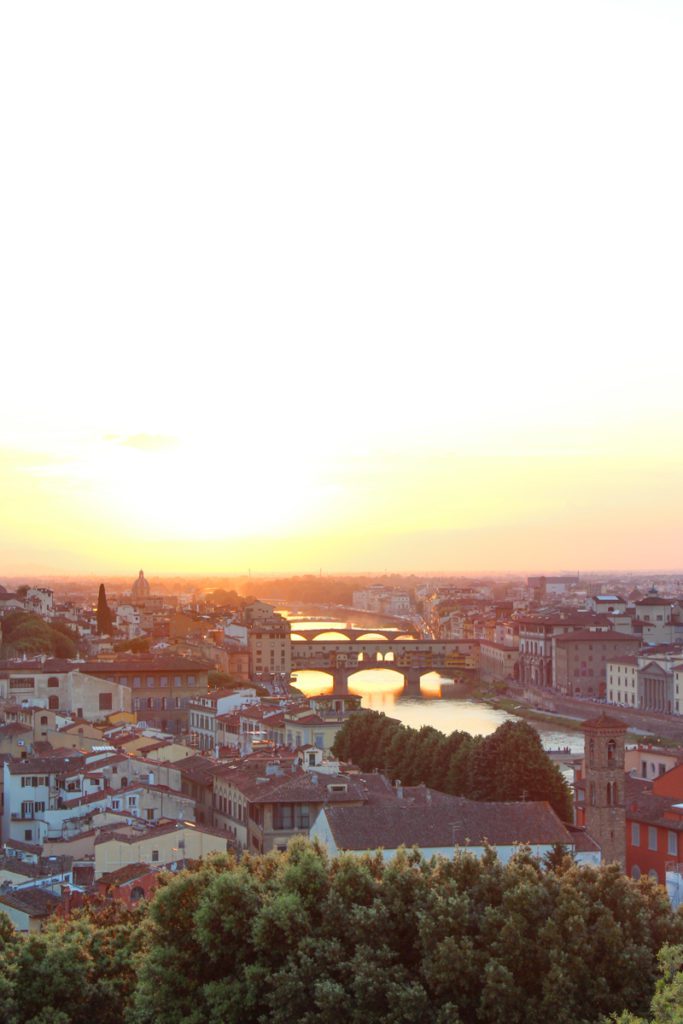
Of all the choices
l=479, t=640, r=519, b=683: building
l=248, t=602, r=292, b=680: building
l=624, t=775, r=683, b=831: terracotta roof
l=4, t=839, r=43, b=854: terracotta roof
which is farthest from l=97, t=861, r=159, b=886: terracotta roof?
l=479, t=640, r=519, b=683: building

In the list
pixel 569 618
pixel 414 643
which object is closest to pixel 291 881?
pixel 569 618

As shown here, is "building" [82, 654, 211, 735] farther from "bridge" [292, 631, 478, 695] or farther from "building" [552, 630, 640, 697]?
"bridge" [292, 631, 478, 695]

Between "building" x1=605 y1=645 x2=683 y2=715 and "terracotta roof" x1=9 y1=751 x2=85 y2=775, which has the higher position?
"terracotta roof" x1=9 y1=751 x2=85 y2=775

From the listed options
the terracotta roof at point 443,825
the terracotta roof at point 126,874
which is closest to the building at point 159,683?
the terracotta roof at point 443,825

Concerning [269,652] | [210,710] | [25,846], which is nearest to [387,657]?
[269,652]

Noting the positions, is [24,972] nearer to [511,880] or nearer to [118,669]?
[511,880]

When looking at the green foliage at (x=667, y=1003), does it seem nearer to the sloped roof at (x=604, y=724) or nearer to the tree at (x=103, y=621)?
the sloped roof at (x=604, y=724)
